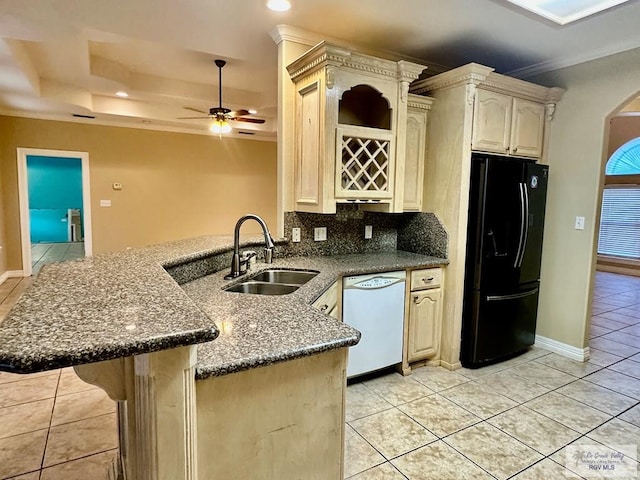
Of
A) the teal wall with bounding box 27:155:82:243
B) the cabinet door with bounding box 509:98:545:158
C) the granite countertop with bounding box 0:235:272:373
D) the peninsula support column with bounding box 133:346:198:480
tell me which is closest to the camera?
the granite countertop with bounding box 0:235:272:373

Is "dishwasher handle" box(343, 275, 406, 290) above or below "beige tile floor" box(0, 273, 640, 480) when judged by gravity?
above

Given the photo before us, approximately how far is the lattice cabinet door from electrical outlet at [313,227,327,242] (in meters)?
0.49

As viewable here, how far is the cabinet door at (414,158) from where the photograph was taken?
3.06 metres

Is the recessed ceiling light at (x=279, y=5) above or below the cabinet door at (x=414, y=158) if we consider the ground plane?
above

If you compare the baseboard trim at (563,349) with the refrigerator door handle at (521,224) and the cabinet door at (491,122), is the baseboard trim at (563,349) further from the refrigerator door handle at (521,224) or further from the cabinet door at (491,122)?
the cabinet door at (491,122)

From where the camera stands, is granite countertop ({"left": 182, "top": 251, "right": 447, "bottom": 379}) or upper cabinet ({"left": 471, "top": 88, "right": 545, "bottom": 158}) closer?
granite countertop ({"left": 182, "top": 251, "right": 447, "bottom": 379})

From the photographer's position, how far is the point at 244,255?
2.46 metres

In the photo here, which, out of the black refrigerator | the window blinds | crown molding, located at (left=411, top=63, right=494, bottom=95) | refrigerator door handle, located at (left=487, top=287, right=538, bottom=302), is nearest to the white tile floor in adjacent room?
crown molding, located at (left=411, top=63, right=494, bottom=95)

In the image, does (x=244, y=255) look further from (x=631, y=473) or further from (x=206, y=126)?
(x=206, y=126)

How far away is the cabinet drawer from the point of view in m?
2.94

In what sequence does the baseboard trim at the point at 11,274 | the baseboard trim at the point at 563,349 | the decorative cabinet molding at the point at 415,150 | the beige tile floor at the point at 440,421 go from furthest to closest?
the baseboard trim at the point at 11,274 < the baseboard trim at the point at 563,349 < the decorative cabinet molding at the point at 415,150 < the beige tile floor at the point at 440,421

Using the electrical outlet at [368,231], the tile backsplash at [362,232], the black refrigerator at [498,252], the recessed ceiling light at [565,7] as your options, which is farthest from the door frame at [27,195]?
the recessed ceiling light at [565,7]

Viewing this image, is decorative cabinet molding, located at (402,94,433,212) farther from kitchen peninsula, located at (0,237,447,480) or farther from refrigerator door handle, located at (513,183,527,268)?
kitchen peninsula, located at (0,237,447,480)

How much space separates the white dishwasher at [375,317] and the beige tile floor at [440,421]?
0.66 feet
